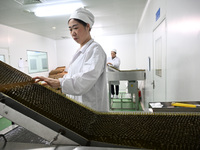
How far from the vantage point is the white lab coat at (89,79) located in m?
0.83

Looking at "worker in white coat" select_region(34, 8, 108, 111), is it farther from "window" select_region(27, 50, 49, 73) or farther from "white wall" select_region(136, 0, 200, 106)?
"window" select_region(27, 50, 49, 73)

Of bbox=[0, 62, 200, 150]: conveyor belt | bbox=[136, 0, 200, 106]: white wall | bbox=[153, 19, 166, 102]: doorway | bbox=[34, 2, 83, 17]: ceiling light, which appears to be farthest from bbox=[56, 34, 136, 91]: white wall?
bbox=[0, 62, 200, 150]: conveyor belt

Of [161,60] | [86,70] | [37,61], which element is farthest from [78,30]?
[37,61]

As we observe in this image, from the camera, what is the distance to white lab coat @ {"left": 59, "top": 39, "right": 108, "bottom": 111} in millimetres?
832

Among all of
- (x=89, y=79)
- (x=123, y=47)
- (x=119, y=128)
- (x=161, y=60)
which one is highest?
(x=123, y=47)

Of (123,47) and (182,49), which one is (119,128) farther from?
(123,47)

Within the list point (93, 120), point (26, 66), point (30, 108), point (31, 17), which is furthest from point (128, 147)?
point (26, 66)

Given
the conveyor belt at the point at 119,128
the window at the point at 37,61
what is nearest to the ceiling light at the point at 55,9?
the window at the point at 37,61

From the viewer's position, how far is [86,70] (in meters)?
0.89

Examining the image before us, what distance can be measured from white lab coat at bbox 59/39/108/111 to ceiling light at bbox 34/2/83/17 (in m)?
2.00

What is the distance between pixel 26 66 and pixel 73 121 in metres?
4.96

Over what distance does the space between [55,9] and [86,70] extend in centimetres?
258

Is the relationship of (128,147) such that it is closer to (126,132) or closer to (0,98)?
(126,132)

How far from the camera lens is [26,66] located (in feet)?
15.5
